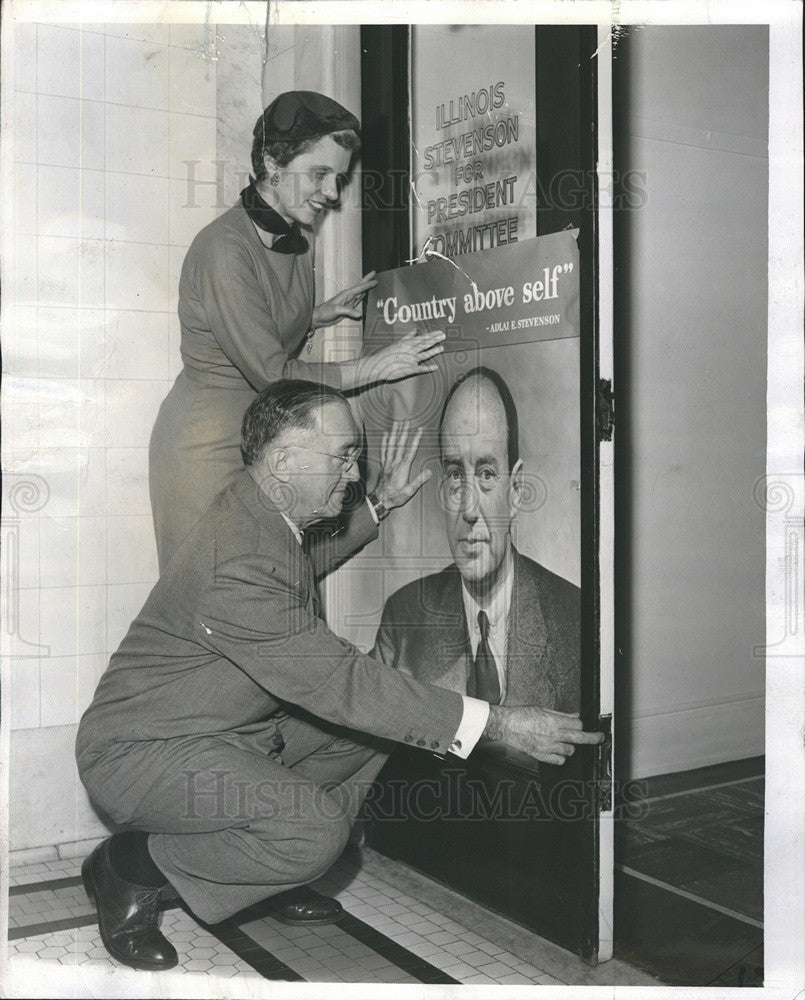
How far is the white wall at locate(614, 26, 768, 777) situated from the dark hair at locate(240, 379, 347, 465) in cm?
108

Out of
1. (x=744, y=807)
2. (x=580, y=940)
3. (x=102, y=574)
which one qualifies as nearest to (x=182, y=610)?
(x=102, y=574)

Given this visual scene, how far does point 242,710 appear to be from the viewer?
2.25m

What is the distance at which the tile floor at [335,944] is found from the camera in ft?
7.14

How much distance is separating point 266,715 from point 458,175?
1.29 meters

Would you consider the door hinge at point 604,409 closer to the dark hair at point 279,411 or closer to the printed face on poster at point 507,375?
the printed face on poster at point 507,375

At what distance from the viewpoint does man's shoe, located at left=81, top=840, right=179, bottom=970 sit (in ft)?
7.32

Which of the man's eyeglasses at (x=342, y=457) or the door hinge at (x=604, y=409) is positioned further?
the man's eyeglasses at (x=342, y=457)

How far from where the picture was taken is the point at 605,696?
84.9 inches

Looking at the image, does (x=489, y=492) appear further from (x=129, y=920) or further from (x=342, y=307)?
(x=129, y=920)

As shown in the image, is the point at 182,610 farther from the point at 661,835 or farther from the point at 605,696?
the point at 661,835

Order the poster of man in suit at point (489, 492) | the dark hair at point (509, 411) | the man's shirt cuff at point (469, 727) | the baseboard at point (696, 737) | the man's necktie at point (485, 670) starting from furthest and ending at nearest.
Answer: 1. the baseboard at point (696, 737)
2. the man's necktie at point (485, 670)
3. the dark hair at point (509, 411)
4. the poster of man in suit at point (489, 492)
5. the man's shirt cuff at point (469, 727)

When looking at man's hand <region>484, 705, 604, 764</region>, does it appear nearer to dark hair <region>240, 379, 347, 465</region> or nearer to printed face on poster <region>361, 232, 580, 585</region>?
printed face on poster <region>361, 232, 580, 585</region>

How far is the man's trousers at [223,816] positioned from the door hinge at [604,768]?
538mm

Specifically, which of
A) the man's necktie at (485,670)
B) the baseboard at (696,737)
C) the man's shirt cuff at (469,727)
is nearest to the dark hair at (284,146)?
the man's necktie at (485,670)
